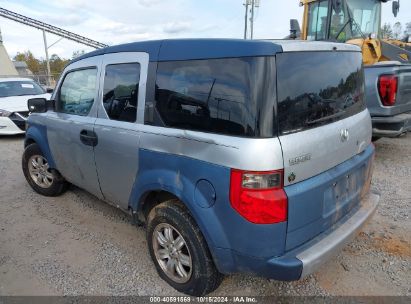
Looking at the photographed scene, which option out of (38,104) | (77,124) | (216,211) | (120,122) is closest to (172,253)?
(216,211)

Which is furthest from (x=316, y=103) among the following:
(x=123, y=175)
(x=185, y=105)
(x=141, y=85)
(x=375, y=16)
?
(x=375, y=16)

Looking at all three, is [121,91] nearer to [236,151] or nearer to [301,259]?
[236,151]

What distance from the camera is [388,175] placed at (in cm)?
518

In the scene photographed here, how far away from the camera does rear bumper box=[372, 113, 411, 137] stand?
517 centimetres

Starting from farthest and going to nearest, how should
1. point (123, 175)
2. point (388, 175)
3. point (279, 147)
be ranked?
point (388, 175), point (123, 175), point (279, 147)

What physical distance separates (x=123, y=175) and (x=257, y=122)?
1448 millimetres

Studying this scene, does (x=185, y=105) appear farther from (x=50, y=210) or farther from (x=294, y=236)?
(x=50, y=210)

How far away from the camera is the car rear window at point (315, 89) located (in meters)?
2.13

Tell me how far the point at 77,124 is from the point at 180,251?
178 cm

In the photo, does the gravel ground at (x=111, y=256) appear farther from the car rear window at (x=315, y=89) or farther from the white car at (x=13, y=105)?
the white car at (x=13, y=105)

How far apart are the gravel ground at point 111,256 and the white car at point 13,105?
420 centimetres

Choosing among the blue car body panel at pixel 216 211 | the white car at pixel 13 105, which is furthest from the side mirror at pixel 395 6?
the white car at pixel 13 105

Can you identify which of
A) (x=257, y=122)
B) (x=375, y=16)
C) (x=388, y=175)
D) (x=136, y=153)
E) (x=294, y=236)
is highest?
(x=375, y=16)

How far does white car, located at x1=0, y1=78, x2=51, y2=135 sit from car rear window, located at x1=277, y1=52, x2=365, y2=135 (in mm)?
7882
